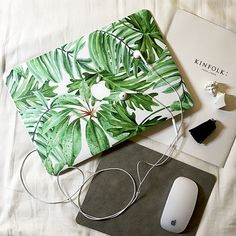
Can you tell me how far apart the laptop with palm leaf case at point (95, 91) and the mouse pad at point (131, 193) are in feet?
0.12

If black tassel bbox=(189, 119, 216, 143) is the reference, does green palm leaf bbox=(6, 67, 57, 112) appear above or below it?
above

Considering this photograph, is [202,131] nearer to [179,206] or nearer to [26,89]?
[179,206]

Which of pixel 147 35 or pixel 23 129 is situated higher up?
pixel 147 35

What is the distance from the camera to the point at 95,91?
820 millimetres

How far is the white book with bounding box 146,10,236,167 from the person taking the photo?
0.82 metres

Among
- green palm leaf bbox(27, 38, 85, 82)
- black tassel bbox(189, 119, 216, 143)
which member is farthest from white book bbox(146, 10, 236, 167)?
green palm leaf bbox(27, 38, 85, 82)

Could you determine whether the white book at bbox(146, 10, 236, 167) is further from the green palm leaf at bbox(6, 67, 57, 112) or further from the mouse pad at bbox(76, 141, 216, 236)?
the green palm leaf at bbox(6, 67, 57, 112)

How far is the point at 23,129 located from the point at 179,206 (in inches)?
12.4

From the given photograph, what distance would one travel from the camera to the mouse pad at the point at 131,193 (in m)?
0.79

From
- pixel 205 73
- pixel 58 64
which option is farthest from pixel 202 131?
pixel 58 64

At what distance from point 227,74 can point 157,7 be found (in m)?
0.19

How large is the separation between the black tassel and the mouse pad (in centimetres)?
6

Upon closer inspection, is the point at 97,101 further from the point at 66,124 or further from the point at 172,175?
the point at 172,175

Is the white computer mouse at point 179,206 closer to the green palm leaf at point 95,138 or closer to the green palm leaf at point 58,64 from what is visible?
the green palm leaf at point 95,138
